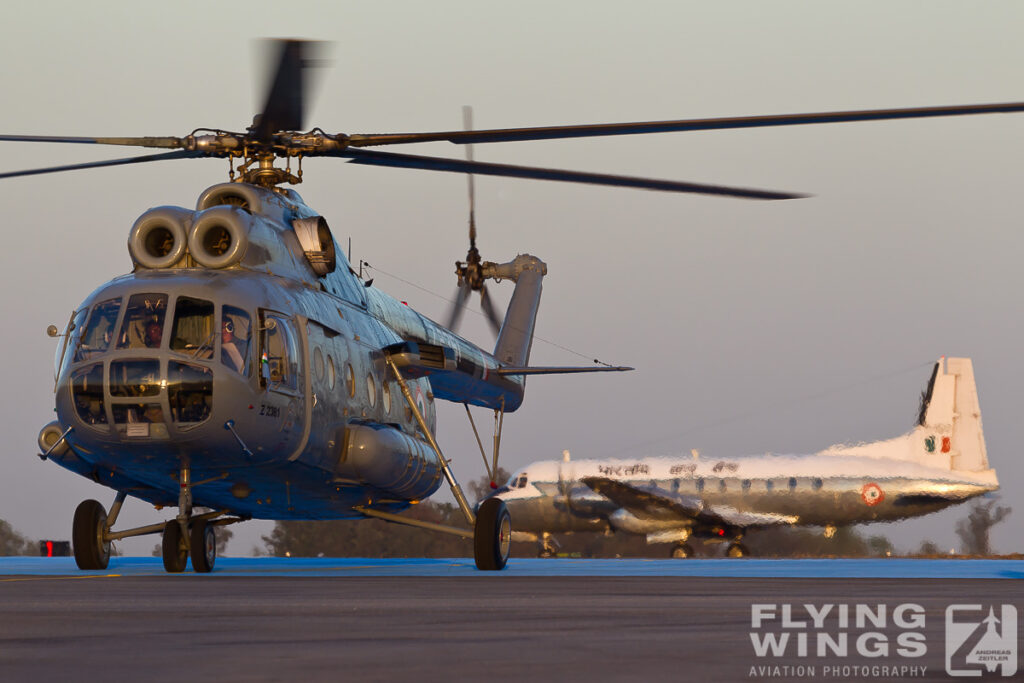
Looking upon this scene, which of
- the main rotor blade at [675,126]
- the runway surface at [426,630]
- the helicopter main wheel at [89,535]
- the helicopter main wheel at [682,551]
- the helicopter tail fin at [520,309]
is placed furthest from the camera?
the helicopter main wheel at [682,551]

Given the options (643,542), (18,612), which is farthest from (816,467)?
(18,612)

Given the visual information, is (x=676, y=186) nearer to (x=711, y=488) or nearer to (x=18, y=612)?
(x=18, y=612)

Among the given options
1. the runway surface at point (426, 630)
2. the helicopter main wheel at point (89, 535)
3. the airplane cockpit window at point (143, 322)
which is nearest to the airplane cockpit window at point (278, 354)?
the airplane cockpit window at point (143, 322)

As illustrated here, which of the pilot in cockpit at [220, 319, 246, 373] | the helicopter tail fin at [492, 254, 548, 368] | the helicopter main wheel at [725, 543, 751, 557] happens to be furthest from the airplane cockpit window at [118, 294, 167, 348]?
the helicopter main wheel at [725, 543, 751, 557]

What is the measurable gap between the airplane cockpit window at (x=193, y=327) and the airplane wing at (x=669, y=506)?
3240 cm

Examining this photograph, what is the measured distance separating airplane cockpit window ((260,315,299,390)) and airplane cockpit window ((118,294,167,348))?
1.14 m

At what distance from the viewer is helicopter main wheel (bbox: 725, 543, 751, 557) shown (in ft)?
149

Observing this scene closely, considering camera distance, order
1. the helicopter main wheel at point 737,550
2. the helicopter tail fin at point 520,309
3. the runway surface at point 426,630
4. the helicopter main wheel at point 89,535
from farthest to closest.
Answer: the helicopter main wheel at point 737,550 → the helicopter tail fin at point 520,309 → the helicopter main wheel at point 89,535 → the runway surface at point 426,630

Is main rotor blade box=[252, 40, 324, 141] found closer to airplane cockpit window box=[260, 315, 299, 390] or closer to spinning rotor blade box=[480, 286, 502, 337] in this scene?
airplane cockpit window box=[260, 315, 299, 390]

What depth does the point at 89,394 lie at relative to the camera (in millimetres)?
13328

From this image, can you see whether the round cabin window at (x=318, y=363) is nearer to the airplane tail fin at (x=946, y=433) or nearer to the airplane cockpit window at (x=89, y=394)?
the airplane cockpit window at (x=89, y=394)

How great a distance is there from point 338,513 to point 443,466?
1.62 meters

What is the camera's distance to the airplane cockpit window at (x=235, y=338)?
13.5 m

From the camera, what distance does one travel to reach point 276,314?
1426cm
